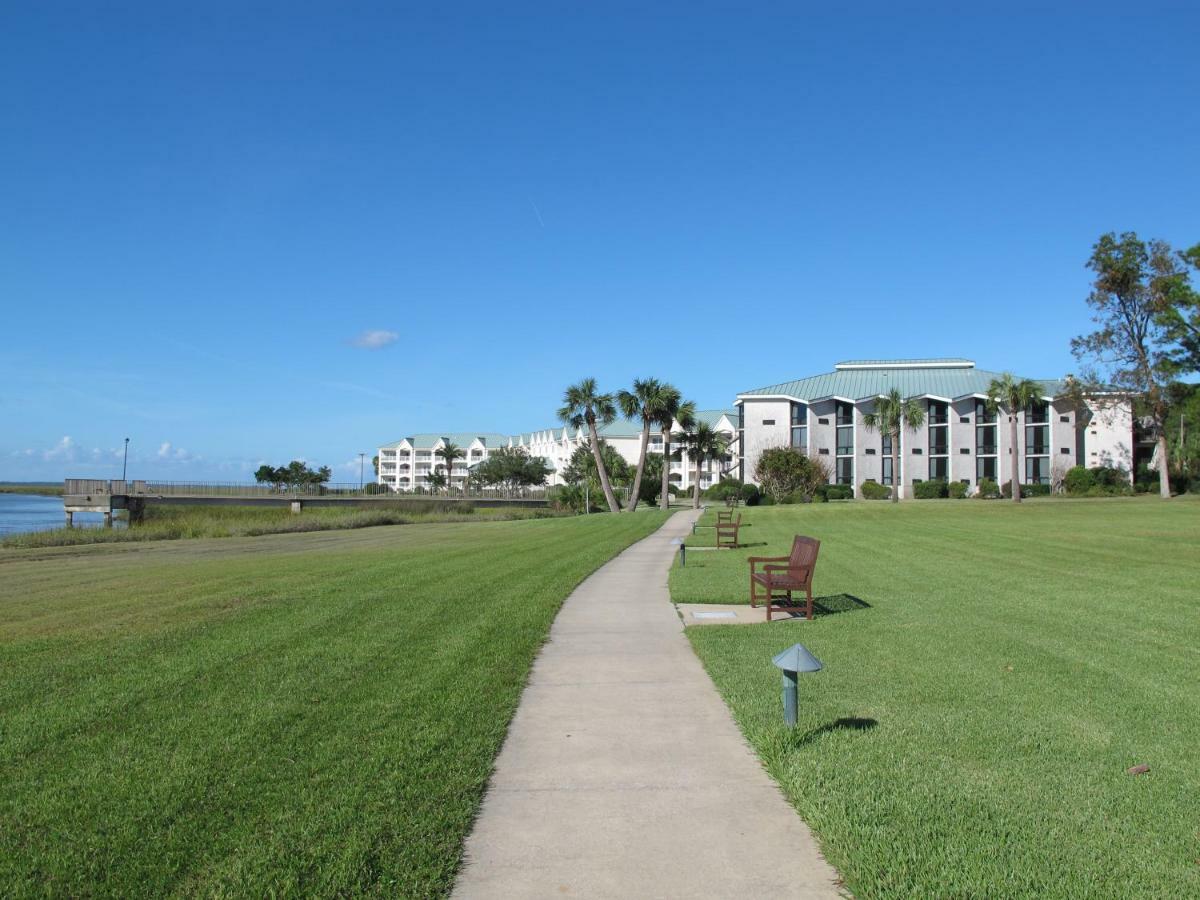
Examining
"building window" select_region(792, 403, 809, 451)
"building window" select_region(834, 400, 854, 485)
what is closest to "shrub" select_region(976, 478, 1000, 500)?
"building window" select_region(834, 400, 854, 485)

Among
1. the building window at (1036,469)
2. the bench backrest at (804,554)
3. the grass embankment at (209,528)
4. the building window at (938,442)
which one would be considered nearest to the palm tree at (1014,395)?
the building window at (938,442)

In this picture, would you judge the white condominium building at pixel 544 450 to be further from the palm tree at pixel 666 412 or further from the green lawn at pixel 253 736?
the green lawn at pixel 253 736

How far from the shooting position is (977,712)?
21.4 ft

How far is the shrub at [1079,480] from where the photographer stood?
70438 mm

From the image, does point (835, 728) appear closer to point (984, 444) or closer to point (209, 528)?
point (209, 528)

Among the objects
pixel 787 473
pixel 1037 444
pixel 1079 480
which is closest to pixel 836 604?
pixel 787 473

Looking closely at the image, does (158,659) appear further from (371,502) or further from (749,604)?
(371,502)

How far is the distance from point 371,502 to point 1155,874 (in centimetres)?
9407

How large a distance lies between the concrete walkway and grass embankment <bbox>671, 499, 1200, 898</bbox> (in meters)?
0.25

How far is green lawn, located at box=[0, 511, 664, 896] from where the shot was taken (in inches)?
159

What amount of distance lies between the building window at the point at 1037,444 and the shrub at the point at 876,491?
47.2ft

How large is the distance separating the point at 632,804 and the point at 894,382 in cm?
8560

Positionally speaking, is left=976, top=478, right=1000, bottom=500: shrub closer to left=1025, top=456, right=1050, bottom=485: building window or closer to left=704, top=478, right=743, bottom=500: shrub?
left=1025, top=456, right=1050, bottom=485: building window

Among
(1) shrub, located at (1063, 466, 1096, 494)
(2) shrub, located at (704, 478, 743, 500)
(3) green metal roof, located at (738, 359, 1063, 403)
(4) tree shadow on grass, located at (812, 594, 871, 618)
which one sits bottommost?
(4) tree shadow on grass, located at (812, 594, 871, 618)
